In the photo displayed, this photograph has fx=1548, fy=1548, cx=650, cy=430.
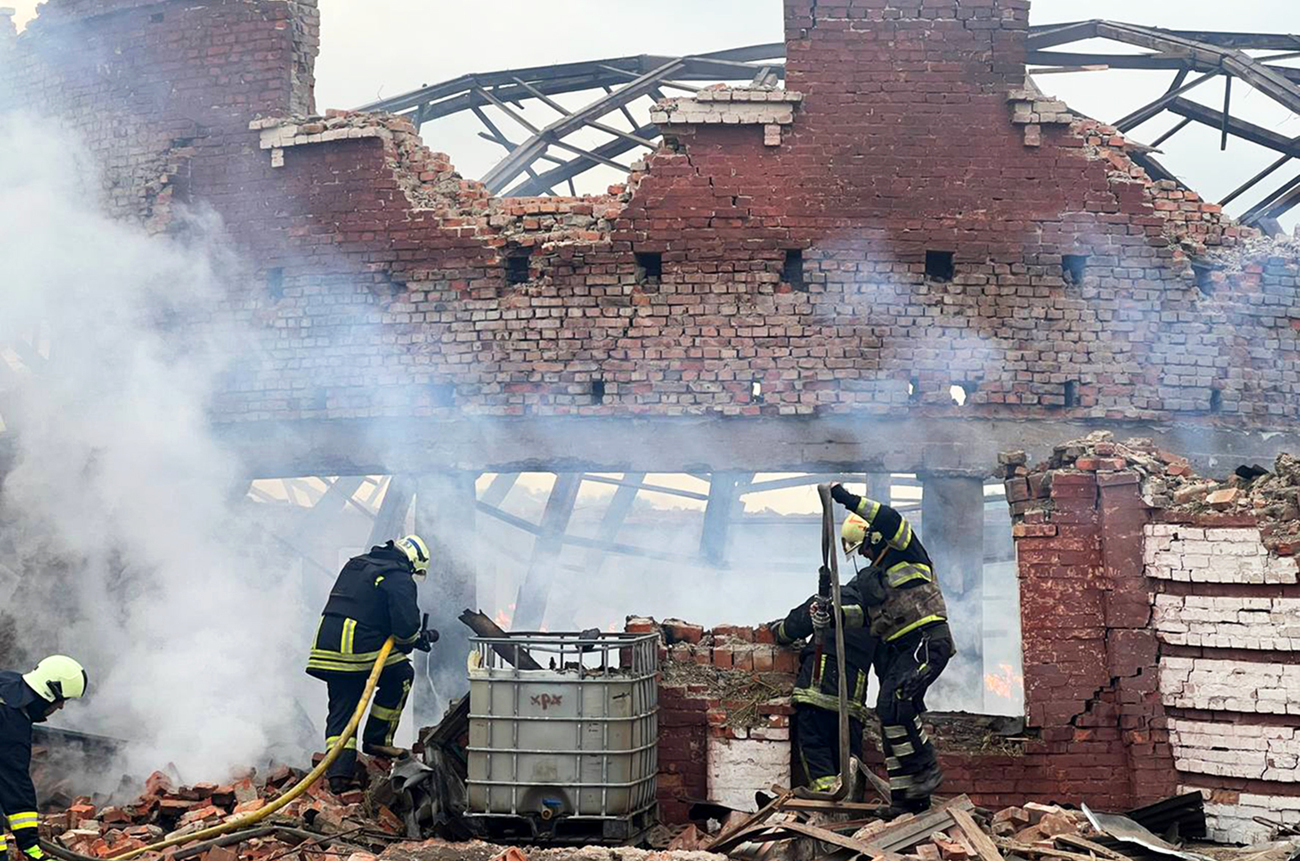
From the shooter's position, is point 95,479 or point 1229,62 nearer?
point 95,479

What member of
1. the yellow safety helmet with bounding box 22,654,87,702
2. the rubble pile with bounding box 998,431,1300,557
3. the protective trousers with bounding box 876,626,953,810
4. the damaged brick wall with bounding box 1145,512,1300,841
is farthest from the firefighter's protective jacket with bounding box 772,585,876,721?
the yellow safety helmet with bounding box 22,654,87,702

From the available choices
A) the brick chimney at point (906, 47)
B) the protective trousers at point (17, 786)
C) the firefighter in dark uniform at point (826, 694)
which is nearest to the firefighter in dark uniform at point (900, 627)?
the firefighter in dark uniform at point (826, 694)

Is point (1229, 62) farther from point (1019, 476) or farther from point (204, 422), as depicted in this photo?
point (204, 422)

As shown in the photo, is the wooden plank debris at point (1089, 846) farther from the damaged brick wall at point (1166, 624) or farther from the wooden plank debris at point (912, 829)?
the damaged brick wall at point (1166, 624)

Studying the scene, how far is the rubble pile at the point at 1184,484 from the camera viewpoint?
876cm

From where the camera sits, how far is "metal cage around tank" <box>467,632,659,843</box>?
793 cm

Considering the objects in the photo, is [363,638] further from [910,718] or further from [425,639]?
[910,718]

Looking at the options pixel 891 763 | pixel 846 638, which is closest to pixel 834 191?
pixel 846 638

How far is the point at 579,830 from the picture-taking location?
26.2 feet

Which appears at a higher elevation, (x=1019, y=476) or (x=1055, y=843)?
(x=1019, y=476)

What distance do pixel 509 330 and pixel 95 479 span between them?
369cm

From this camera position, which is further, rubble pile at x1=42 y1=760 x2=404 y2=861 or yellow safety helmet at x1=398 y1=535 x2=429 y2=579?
yellow safety helmet at x1=398 y1=535 x2=429 y2=579

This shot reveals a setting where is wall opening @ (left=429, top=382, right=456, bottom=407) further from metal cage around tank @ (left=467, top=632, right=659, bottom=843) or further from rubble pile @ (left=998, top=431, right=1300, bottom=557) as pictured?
rubble pile @ (left=998, top=431, right=1300, bottom=557)

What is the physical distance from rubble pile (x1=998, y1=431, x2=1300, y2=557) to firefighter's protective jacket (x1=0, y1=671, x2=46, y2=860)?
18.8 feet
